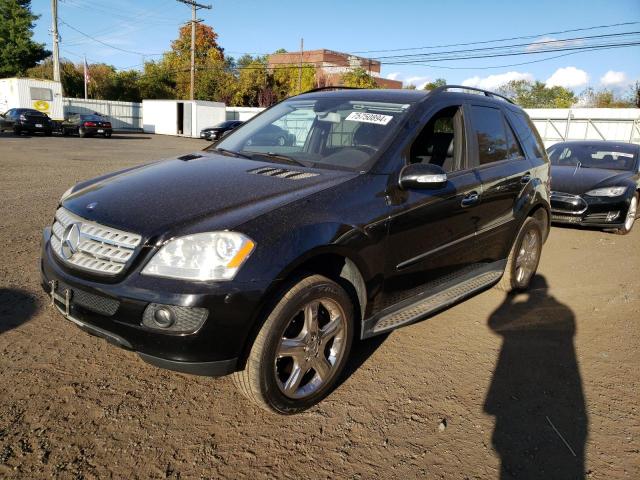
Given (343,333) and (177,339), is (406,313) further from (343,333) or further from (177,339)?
(177,339)

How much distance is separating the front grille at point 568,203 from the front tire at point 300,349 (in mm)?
6161

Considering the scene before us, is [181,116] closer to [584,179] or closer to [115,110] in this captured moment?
[115,110]

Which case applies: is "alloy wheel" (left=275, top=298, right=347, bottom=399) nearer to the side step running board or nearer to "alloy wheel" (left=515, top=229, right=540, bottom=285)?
the side step running board

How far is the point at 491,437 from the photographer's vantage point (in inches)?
103

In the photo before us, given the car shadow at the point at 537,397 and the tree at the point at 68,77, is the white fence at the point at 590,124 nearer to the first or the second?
the car shadow at the point at 537,397

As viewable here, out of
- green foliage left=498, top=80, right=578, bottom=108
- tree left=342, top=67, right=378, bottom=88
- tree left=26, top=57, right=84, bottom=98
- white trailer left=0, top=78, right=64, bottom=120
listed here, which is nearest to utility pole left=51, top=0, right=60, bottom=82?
white trailer left=0, top=78, right=64, bottom=120

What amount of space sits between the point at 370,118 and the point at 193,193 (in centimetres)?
142

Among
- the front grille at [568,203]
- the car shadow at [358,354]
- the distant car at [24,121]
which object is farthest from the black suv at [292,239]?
the distant car at [24,121]

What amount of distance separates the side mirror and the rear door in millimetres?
901

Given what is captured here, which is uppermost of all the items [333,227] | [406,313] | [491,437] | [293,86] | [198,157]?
[293,86]

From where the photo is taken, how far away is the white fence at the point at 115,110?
38.1 metres

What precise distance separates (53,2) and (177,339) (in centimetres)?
4133

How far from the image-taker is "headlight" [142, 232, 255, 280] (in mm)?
2262

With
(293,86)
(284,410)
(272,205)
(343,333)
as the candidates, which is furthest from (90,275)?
(293,86)
